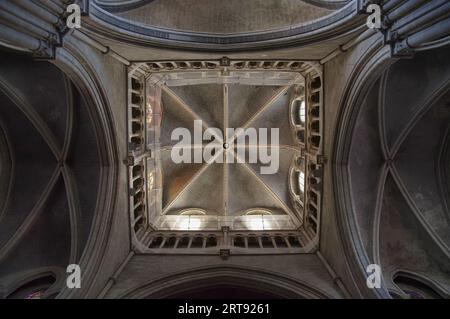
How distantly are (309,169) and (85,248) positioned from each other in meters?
10.1

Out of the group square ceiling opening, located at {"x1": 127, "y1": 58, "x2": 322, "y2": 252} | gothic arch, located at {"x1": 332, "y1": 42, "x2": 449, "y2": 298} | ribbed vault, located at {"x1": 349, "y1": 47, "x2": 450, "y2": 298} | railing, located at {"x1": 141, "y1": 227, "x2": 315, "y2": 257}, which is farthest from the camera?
square ceiling opening, located at {"x1": 127, "y1": 58, "x2": 322, "y2": 252}

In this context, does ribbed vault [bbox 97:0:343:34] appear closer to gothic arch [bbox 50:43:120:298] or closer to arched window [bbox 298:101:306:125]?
gothic arch [bbox 50:43:120:298]

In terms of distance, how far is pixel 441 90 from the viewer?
10.6m

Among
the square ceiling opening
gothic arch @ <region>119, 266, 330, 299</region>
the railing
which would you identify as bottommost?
gothic arch @ <region>119, 266, 330, 299</region>

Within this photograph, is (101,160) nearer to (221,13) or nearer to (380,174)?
(221,13)

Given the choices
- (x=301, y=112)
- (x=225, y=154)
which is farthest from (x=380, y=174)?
(x=225, y=154)

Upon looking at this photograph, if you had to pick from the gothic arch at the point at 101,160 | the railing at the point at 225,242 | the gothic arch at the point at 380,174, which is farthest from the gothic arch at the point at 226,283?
the gothic arch at the point at 380,174

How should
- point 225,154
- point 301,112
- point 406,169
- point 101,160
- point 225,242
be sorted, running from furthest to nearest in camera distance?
point 225,154, point 301,112, point 225,242, point 406,169, point 101,160

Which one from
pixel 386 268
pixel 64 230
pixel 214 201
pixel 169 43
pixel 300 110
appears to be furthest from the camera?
pixel 214 201

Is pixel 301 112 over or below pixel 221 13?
over

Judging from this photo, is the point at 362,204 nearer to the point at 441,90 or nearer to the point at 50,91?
the point at 441,90

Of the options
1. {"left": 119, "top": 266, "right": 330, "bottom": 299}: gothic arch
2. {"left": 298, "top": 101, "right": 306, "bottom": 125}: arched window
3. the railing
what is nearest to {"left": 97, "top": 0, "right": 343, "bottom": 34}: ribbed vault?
{"left": 298, "top": 101, "right": 306, "bottom": 125}: arched window

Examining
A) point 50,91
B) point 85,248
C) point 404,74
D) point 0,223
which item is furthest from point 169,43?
point 0,223

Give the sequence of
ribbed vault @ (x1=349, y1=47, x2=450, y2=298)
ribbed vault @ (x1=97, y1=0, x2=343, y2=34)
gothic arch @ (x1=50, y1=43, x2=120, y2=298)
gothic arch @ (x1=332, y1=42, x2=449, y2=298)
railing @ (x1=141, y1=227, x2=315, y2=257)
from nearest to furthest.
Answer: gothic arch @ (x1=50, y1=43, x2=120, y2=298) → gothic arch @ (x1=332, y1=42, x2=449, y2=298) → ribbed vault @ (x1=97, y1=0, x2=343, y2=34) → ribbed vault @ (x1=349, y1=47, x2=450, y2=298) → railing @ (x1=141, y1=227, x2=315, y2=257)
